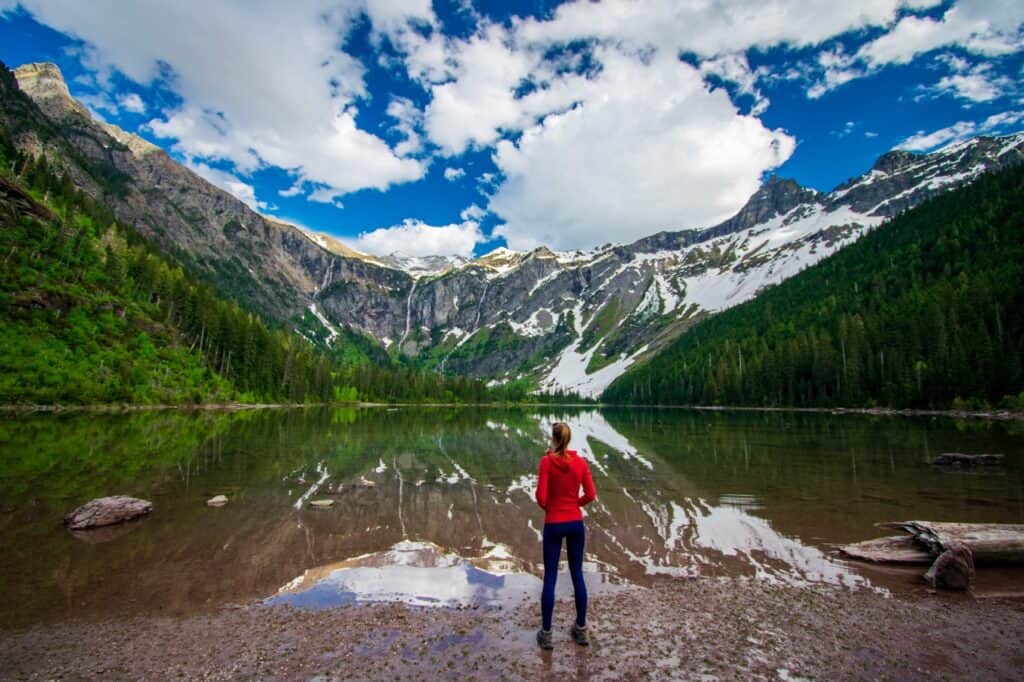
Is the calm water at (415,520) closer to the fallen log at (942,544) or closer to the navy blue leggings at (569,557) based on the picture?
the fallen log at (942,544)

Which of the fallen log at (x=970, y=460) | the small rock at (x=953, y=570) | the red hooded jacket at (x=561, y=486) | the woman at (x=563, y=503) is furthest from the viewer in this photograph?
the fallen log at (x=970, y=460)

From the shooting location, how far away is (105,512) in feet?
49.6

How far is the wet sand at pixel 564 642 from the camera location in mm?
6887

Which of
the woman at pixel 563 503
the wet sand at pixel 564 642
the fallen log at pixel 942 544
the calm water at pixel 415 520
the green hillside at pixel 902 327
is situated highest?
the green hillside at pixel 902 327

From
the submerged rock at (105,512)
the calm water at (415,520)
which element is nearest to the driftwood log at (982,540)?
the calm water at (415,520)

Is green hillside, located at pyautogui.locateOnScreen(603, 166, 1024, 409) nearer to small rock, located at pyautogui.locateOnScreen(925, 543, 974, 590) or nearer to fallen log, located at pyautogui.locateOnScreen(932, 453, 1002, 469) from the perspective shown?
fallen log, located at pyautogui.locateOnScreen(932, 453, 1002, 469)

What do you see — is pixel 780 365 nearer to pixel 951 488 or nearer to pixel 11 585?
pixel 951 488

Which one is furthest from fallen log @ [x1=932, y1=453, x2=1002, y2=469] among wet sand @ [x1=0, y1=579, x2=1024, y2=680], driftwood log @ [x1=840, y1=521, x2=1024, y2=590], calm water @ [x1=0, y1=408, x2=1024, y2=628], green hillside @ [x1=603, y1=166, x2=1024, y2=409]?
green hillside @ [x1=603, y1=166, x2=1024, y2=409]

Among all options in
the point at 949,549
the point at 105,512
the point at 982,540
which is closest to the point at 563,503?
the point at 949,549

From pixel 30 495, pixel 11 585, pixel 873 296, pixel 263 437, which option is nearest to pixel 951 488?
pixel 11 585

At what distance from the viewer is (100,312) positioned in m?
81.9

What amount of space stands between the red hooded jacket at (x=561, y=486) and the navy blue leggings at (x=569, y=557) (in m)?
0.15

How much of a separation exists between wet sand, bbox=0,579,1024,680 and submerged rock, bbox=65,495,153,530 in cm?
803

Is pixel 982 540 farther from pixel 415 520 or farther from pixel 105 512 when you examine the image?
pixel 105 512
